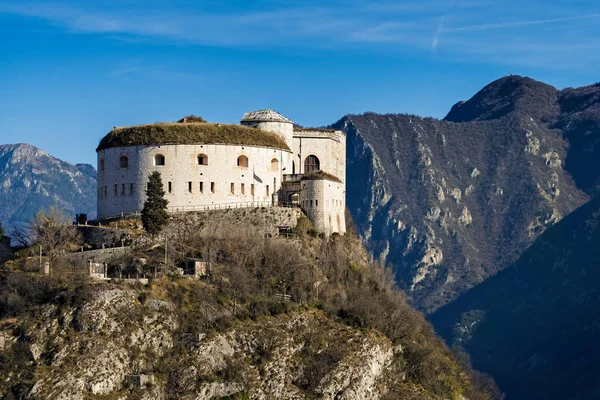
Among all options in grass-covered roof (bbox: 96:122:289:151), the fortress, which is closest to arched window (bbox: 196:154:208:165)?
the fortress

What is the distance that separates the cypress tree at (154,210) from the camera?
114 m

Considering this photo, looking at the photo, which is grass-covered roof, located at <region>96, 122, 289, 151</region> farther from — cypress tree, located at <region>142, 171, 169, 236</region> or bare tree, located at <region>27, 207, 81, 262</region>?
bare tree, located at <region>27, 207, 81, 262</region>

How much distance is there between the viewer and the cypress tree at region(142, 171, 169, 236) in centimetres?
11362

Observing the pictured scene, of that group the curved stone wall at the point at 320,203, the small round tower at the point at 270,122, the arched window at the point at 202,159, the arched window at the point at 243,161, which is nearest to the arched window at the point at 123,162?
the arched window at the point at 202,159

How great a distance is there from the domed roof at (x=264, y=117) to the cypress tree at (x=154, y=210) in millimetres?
16609

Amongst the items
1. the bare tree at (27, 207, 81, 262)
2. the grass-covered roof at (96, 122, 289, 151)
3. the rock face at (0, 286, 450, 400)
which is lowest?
the rock face at (0, 286, 450, 400)

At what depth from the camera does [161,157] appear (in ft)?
399

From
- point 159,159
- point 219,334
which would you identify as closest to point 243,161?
point 159,159

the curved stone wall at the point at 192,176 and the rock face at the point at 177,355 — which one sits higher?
the curved stone wall at the point at 192,176

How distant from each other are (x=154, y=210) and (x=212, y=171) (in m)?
10.1

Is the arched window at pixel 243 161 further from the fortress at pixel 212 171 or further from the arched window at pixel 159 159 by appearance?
the arched window at pixel 159 159

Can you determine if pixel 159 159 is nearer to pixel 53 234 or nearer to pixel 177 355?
pixel 53 234

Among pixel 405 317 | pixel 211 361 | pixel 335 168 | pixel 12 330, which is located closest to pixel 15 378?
pixel 12 330

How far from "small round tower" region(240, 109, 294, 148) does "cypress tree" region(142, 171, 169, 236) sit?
16.4 metres
